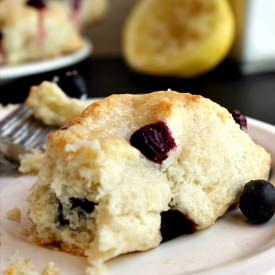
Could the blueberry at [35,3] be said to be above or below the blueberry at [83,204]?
below

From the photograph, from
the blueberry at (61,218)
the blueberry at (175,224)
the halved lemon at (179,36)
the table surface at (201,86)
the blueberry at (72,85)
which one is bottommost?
the table surface at (201,86)

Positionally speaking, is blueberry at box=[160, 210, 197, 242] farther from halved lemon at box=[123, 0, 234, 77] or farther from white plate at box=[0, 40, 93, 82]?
halved lemon at box=[123, 0, 234, 77]

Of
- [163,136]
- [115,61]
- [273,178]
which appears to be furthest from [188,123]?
[115,61]

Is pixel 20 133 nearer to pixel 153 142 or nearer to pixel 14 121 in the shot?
pixel 14 121

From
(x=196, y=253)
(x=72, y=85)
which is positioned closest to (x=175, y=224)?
(x=196, y=253)

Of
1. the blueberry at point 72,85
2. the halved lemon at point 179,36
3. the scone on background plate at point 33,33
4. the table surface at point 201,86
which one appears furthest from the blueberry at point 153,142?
the scone on background plate at point 33,33

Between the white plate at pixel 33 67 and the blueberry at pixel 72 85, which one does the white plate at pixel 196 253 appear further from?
the white plate at pixel 33 67

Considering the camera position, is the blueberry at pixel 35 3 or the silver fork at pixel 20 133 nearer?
the silver fork at pixel 20 133

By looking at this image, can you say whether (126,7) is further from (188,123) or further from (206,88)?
(188,123)
